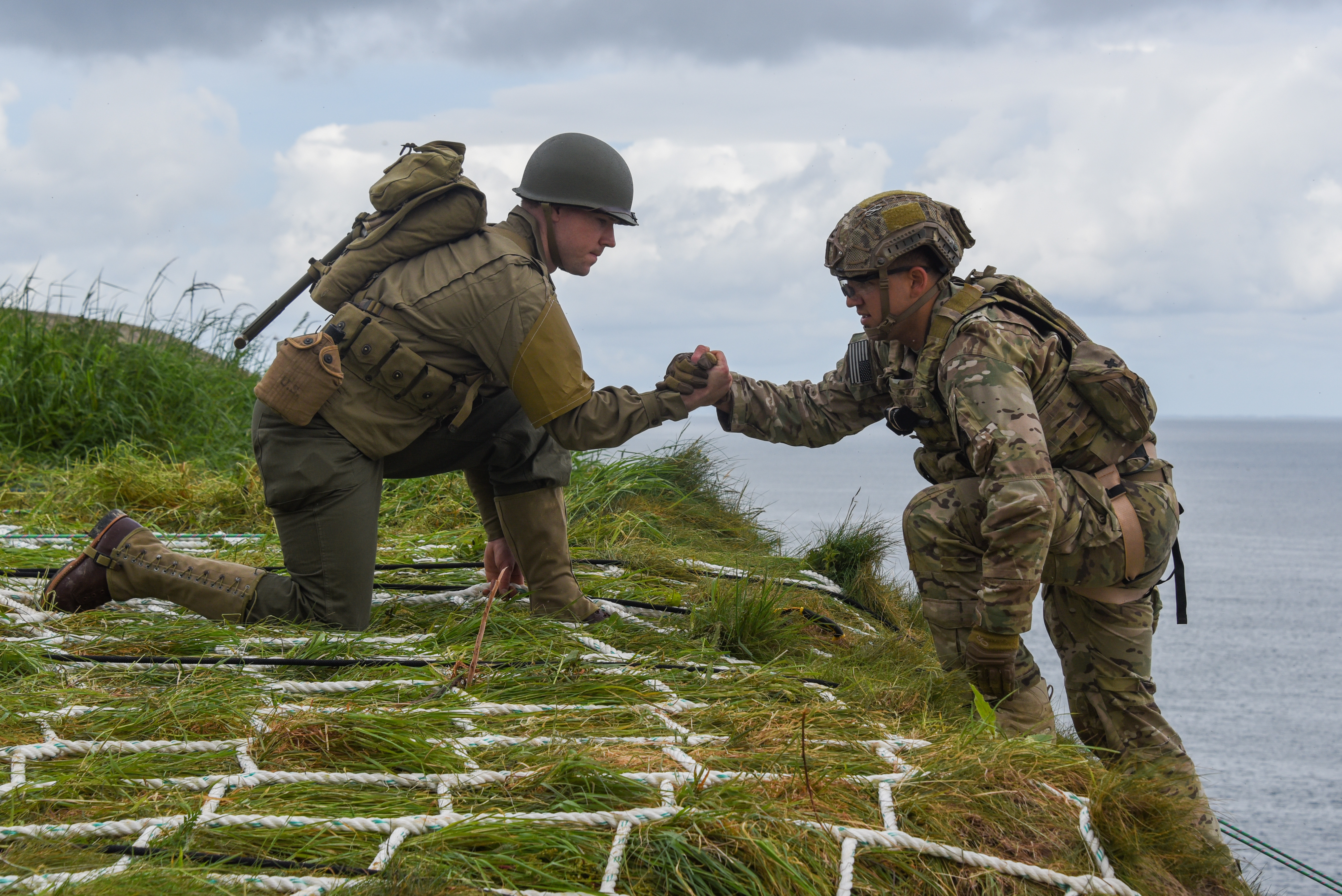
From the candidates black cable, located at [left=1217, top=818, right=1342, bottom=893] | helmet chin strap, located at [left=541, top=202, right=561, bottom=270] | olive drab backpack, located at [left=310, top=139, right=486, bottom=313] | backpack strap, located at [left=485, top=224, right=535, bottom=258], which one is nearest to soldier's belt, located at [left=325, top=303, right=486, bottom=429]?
olive drab backpack, located at [left=310, top=139, right=486, bottom=313]

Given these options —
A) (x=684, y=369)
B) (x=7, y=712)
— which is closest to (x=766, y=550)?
(x=684, y=369)

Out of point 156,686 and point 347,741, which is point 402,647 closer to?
point 156,686

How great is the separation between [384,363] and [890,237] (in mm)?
1709

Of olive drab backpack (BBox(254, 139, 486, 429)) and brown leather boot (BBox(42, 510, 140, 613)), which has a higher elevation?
olive drab backpack (BBox(254, 139, 486, 429))

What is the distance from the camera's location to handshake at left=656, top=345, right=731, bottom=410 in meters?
4.12

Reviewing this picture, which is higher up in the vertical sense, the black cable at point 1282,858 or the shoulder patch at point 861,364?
the shoulder patch at point 861,364

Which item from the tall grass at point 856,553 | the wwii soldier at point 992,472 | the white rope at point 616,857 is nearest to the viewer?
the white rope at point 616,857

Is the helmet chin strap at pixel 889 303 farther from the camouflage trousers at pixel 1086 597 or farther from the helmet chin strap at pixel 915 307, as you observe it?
the camouflage trousers at pixel 1086 597

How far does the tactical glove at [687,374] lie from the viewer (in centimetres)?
411

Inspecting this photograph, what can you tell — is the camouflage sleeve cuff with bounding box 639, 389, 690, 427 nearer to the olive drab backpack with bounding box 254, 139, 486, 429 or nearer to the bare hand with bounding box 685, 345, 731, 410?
the bare hand with bounding box 685, 345, 731, 410

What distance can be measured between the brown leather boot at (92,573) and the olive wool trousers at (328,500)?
521 mm

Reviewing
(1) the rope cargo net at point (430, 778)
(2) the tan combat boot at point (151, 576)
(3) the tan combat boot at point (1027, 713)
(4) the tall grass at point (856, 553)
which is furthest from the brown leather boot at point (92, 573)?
(4) the tall grass at point (856, 553)

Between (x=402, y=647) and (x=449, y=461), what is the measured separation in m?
0.77

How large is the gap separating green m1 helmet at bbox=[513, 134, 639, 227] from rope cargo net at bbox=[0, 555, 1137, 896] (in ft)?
5.27
